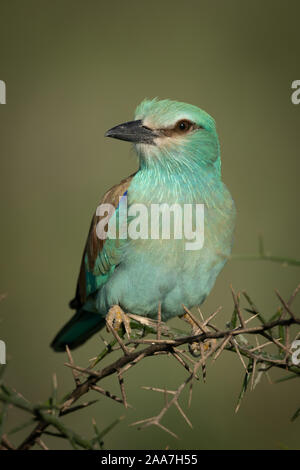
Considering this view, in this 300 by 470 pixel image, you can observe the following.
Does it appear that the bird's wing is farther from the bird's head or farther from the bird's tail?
the bird's head

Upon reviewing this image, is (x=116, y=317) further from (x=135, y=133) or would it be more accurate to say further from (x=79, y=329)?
(x=135, y=133)

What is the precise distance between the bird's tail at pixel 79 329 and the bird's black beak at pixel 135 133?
0.91 metres

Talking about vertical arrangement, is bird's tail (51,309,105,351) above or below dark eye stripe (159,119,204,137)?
below

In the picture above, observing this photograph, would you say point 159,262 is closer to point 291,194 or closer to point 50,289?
point 50,289

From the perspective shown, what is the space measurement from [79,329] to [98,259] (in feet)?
1.55

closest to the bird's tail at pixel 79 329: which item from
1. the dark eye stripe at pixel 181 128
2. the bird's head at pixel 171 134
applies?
the bird's head at pixel 171 134

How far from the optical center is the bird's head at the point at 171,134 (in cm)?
279

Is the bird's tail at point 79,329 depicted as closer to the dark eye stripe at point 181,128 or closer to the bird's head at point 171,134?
the bird's head at point 171,134

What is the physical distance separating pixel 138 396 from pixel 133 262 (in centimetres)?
113

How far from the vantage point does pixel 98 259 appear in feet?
9.64

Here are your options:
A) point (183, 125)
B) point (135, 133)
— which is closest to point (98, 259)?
point (135, 133)

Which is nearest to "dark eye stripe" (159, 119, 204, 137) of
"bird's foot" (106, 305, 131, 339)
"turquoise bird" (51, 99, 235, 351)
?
"turquoise bird" (51, 99, 235, 351)

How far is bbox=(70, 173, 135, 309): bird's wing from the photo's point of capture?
9.37ft
